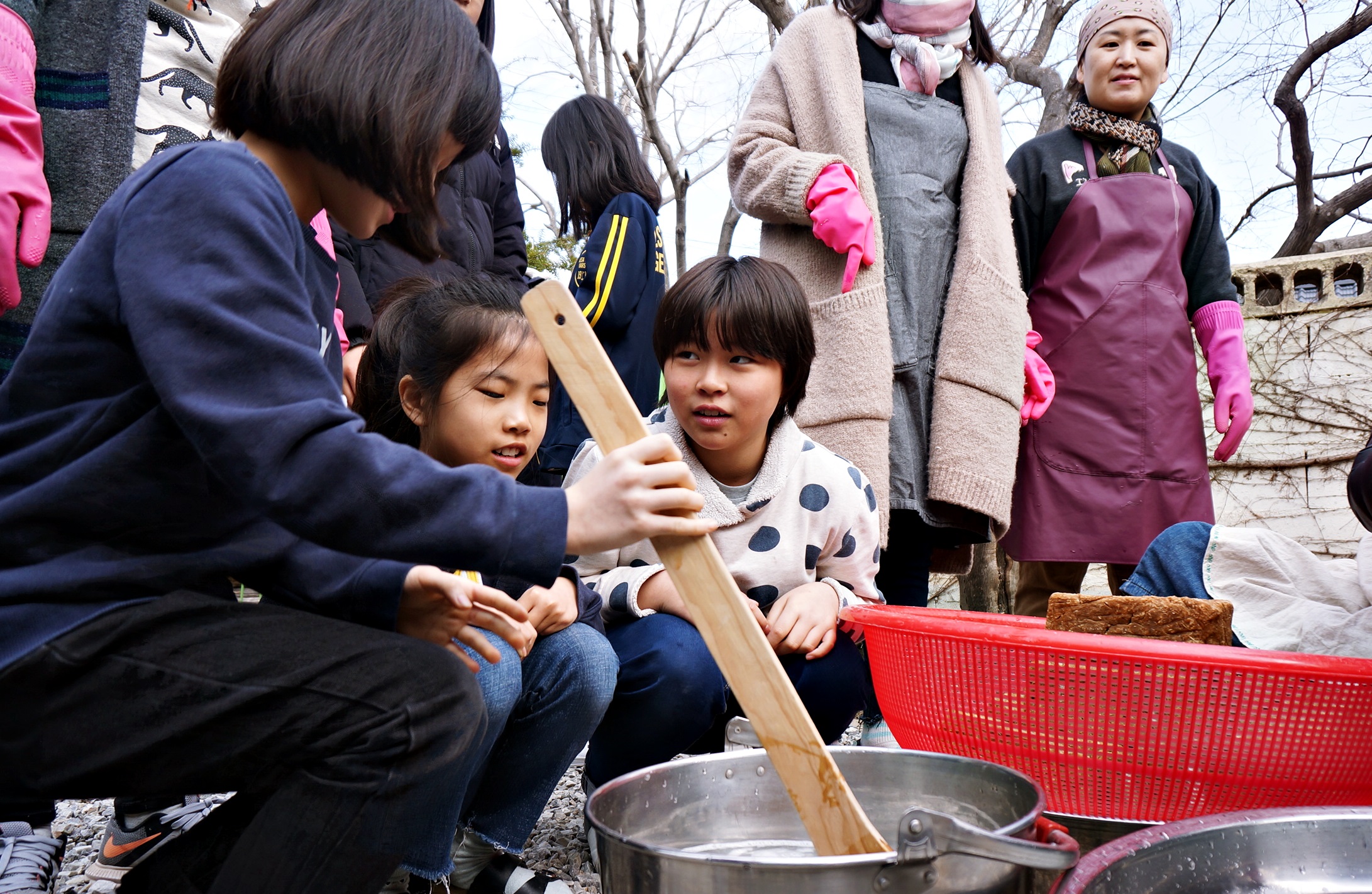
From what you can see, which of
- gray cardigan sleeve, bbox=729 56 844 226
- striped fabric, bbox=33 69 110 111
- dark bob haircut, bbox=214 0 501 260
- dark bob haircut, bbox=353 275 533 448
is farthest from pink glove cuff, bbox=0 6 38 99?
gray cardigan sleeve, bbox=729 56 844 226

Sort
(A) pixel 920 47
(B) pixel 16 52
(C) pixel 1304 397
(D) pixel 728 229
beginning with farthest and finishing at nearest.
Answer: (D) pixel 728 229, (C) pixel 1304 397, (A) pixel 920 47, (B) pixel 16 52

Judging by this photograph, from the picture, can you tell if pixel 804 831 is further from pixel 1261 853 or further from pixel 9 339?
pixel 9 339

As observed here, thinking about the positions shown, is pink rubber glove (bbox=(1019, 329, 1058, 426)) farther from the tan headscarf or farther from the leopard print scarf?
the tan headscarf

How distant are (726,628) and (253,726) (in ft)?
1.52

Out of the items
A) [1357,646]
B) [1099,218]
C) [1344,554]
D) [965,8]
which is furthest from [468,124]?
[1344,554]

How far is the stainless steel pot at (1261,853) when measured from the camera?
2.87ft

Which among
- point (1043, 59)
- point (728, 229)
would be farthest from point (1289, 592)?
point (728, 229)

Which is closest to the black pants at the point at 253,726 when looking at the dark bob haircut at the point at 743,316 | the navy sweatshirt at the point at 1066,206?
the dark bob haircut at the point at 743,316

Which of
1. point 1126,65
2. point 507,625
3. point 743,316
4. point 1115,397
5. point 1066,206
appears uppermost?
point 1126,65

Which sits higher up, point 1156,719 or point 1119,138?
point 1119,138

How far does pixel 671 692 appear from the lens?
1.71 m

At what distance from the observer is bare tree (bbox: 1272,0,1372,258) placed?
534cm

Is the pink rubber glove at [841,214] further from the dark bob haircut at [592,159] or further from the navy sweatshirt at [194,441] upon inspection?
the navy sweatshirt at [194,441]

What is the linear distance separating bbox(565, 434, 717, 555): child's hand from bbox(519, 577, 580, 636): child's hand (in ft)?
2.13
